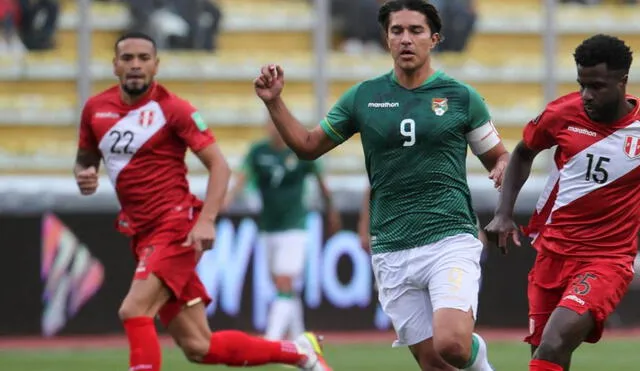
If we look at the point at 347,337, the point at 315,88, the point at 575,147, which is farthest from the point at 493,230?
the point at 315,88

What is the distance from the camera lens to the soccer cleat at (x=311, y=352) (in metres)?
9.98

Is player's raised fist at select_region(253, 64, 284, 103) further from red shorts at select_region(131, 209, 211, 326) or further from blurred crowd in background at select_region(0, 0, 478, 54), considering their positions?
blurred crowd in background at select_region(0, 0, 478, 54)

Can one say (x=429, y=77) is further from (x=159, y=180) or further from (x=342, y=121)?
(x=159, y=180)

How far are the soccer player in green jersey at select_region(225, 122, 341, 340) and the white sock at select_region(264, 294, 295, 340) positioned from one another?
0.10 metres

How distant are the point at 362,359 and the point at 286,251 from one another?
1809 millimetres

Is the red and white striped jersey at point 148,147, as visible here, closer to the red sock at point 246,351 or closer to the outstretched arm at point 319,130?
the red sock at point 246,351

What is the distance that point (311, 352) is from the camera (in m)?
A: 10.0

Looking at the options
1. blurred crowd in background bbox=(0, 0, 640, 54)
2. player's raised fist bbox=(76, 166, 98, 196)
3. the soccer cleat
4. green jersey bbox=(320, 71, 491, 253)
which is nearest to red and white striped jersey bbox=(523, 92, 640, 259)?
green jersey bbox=(320, 71, 491, 253)

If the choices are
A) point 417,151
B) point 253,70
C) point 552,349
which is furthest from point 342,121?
point 253,70

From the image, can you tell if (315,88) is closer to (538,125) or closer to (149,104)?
(149,104)

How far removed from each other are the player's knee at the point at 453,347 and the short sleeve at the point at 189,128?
2.41 metres

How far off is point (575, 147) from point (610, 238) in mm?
509

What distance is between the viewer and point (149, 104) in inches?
368

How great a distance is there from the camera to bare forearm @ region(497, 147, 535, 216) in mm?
7996
